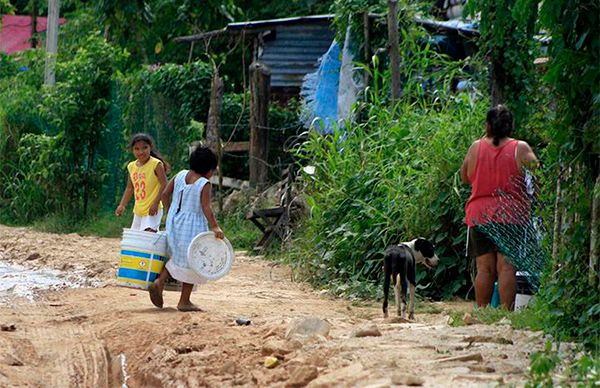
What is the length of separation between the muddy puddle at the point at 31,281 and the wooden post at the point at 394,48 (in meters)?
4.27

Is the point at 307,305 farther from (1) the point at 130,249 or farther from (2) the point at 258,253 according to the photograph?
(2) the point at 258,253

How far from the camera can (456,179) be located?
11.7 m

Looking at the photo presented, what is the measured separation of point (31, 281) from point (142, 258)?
139 inches

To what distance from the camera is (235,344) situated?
828cm

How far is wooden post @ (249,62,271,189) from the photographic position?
59.8 ft

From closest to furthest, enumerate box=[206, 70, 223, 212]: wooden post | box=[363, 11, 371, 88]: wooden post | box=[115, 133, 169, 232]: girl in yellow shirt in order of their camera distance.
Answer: box=[115, 133, 169, 232]: girl in yellow shirt, box=[363, 11, 371, 88]: wooden post, box=[206, 70, 223, 212]: wooden post

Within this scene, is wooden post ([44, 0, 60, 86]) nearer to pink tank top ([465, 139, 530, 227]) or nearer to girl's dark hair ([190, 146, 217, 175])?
girl's dark hair ([190, 146, 217, 175])

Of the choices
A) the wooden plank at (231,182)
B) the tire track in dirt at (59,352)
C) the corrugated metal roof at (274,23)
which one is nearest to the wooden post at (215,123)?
the wooden plank at (231,182)

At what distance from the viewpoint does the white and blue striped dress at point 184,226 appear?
32.6ft

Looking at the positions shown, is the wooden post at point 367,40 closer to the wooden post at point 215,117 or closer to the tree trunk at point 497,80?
the wooden post at point 215,117

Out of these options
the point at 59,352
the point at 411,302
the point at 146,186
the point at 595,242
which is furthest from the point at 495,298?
the point at 59,352

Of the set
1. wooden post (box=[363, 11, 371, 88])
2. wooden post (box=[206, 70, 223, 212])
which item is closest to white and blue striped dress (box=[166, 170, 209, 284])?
wooden post (box=[363, 11, 371, 88])

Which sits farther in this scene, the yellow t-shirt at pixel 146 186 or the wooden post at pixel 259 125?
the wooden post at pixel 259 125

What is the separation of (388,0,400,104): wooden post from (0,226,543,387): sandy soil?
3.33 metres
